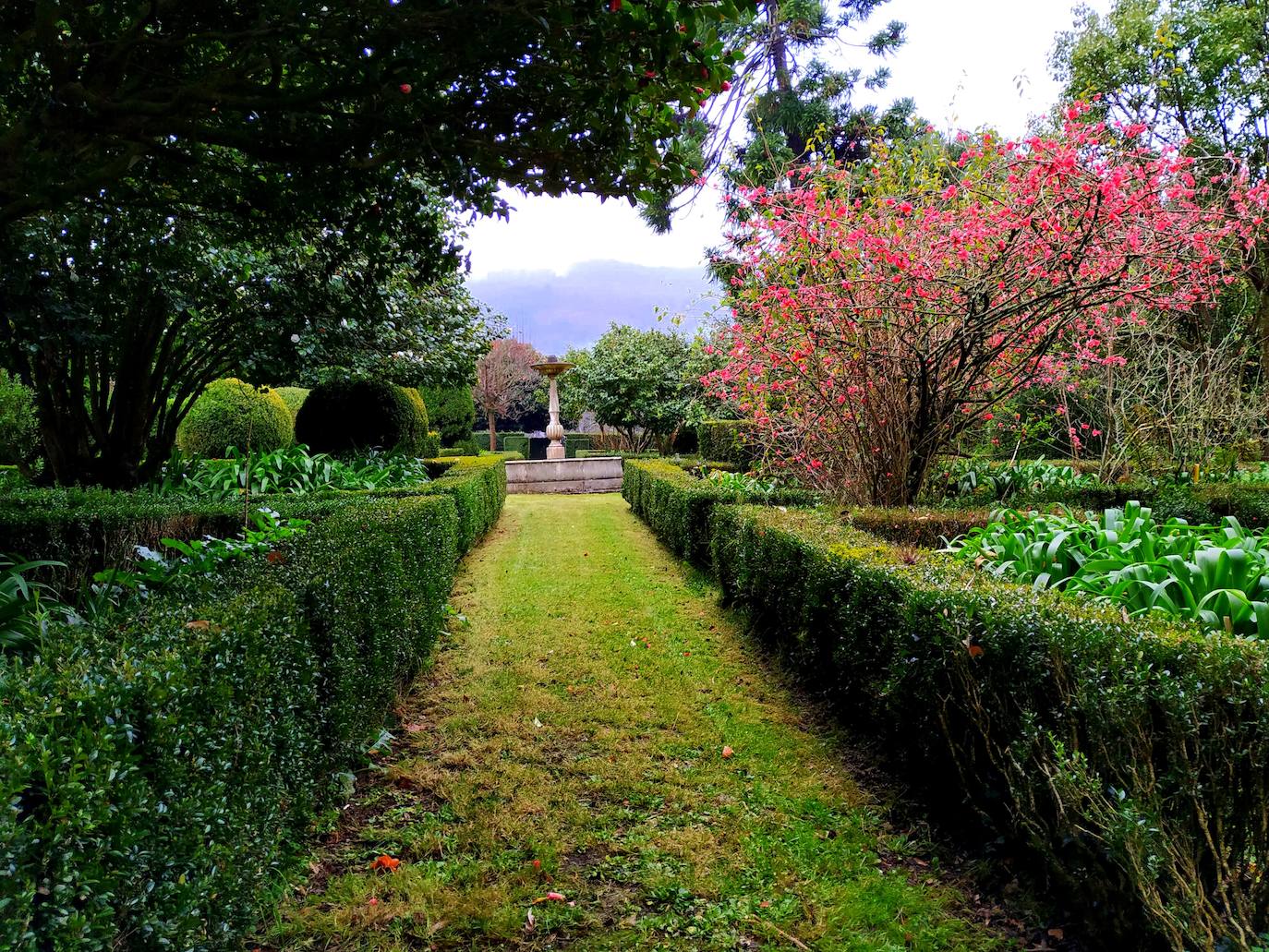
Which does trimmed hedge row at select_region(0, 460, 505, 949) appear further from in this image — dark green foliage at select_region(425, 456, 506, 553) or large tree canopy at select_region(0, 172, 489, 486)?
dark green foliage at select_region(425, 456, 506, 553)

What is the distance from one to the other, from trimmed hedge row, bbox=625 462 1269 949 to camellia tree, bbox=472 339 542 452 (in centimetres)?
2765

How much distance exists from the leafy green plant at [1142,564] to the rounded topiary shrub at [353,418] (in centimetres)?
890

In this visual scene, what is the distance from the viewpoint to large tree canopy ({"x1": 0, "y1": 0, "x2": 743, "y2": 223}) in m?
2.34

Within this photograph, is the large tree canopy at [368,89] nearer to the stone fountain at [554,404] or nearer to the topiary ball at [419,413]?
the topiary ball at [419,413]

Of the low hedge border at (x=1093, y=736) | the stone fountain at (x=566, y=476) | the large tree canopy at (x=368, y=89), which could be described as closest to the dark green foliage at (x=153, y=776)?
the large tree canopy at (x=368, y=89)

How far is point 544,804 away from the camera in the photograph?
287 cm

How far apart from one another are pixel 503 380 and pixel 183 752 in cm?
3190

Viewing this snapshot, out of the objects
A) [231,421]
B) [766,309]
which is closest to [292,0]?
[766,309]

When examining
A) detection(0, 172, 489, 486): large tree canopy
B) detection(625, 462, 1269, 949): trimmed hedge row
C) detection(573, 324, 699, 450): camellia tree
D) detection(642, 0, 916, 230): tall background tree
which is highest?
detection(642, 0, 916, 230): tall background tree

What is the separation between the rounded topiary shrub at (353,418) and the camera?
10.8m

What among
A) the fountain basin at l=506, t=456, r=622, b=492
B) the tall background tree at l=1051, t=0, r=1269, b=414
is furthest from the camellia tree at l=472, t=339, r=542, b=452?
the tall background tree at l=1051, t=0, r=1269, b=414

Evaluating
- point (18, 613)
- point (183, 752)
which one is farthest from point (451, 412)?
point (183, 752)

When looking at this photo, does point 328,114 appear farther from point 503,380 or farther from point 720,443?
point 503,380

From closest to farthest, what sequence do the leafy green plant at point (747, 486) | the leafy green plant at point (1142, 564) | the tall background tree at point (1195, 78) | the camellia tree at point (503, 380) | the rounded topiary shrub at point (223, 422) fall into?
the leafy green plant at point (1142, 564)
the leafy green plant at point (747, 486)
the rounded topiary shrub at point (223, 422)
the tall background tree at point (1195, 78)
the camellia tree at point (503, 380)
